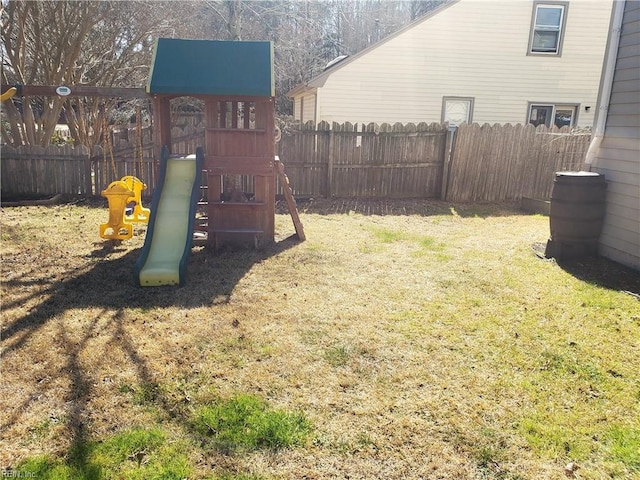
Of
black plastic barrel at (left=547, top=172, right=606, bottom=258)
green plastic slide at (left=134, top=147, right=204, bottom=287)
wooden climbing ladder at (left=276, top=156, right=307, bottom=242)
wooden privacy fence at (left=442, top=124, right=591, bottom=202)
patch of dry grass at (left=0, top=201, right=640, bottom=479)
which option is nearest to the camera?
patch of dry grass at (left=0, top=201, right=640, bottom=479)

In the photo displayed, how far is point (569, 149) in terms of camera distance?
37.1 feet

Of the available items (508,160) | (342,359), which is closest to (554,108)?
(508,160)

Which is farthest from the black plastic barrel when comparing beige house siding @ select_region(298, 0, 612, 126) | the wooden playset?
beige house siding @ select_region(298, 0, 612, 126)

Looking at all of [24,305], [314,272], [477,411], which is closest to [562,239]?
[314,272]

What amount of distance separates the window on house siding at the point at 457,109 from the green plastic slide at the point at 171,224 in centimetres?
1036

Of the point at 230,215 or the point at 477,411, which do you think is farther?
the point at 230,215

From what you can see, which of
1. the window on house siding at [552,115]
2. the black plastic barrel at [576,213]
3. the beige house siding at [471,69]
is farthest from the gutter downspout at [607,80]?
→ the window on house siding at [552,115]

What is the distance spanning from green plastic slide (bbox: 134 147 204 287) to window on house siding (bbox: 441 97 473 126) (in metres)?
10.4

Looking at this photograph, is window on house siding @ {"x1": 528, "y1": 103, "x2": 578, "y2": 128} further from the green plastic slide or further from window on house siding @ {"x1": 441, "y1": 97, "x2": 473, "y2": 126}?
the green plastic slide

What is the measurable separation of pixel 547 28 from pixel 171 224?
45.1 ft

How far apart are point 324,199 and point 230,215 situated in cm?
447

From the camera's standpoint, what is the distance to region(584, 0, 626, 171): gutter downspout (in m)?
6.50

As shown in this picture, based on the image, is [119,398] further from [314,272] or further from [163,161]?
[163,161]

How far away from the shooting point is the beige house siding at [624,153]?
606cm
